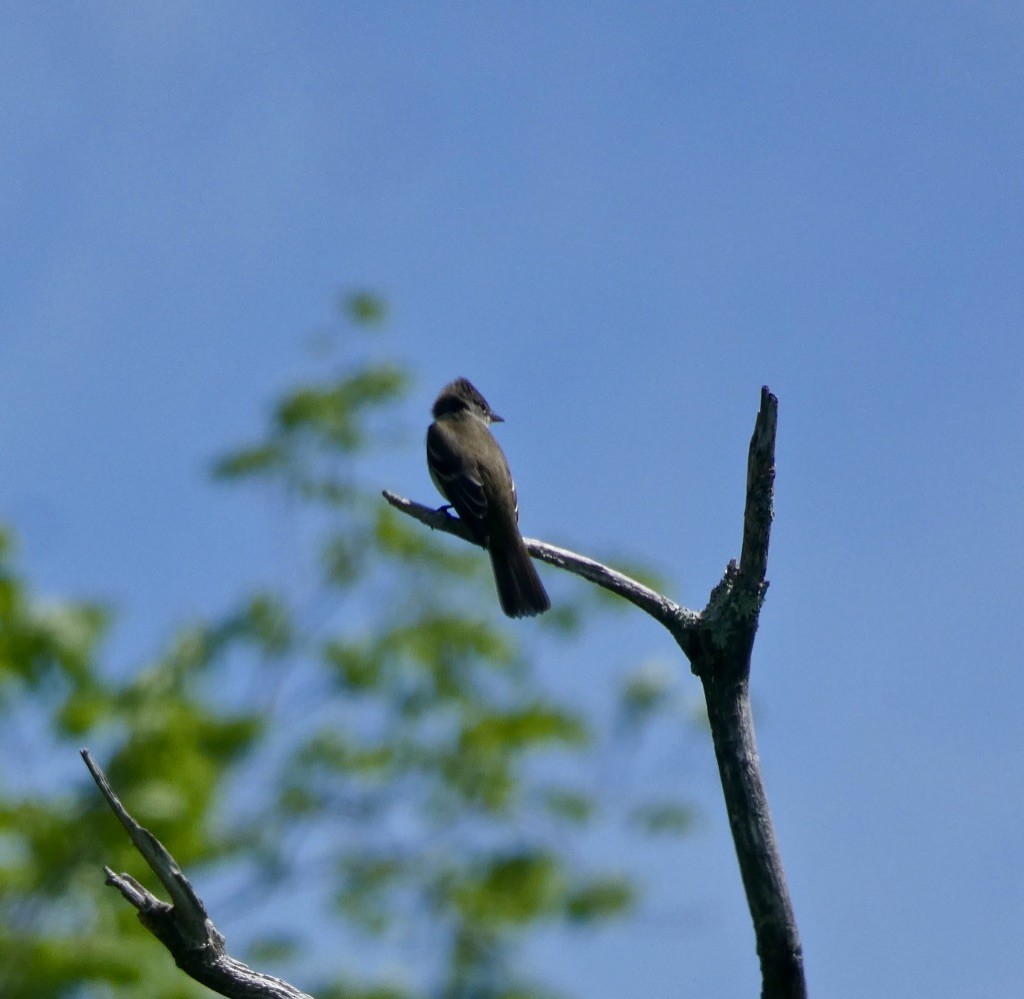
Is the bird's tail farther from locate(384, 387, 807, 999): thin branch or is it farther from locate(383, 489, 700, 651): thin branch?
locate(384, 387, 807, 999): thin branch

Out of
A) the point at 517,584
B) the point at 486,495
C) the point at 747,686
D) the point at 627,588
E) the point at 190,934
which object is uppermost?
the point at 486,495

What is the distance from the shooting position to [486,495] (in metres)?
7.55

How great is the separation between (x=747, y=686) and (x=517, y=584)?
3516 mm

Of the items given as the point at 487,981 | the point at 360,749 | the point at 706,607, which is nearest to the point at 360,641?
the point at 360,749

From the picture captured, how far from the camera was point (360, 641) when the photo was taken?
14.7m

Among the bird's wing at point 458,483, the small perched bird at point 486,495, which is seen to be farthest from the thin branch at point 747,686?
the bird's wing at point 458,483

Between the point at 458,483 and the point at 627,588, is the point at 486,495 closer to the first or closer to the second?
the point at 458,483

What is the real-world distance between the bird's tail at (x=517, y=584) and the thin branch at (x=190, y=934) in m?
3.59

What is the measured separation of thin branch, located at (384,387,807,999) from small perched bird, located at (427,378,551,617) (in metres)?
2.66

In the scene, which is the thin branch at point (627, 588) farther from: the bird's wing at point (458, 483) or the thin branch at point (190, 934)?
the bird's wing at point (458, 483)

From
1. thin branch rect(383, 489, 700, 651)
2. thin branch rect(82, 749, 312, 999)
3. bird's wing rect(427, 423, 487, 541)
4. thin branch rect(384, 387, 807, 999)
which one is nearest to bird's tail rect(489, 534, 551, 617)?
bird's wing rect(427, 423, 487, 541)

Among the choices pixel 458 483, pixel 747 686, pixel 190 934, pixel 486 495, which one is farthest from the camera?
pixel 458 483

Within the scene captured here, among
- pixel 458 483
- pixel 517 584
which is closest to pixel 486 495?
pixel 458 483

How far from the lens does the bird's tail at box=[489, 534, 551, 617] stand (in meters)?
6.99
